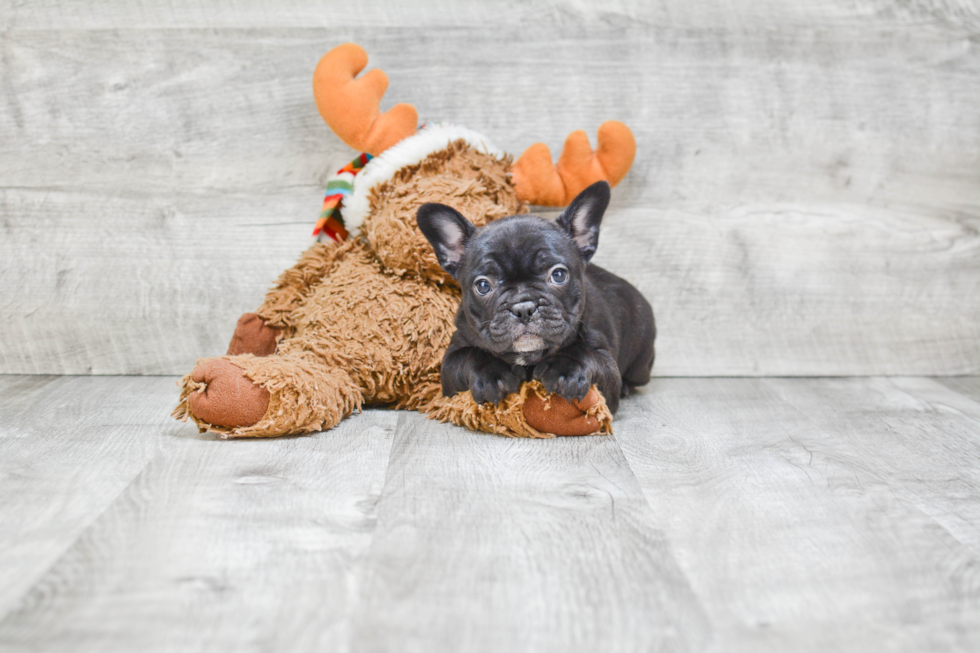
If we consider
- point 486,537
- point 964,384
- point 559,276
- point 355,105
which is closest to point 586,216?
point 559,276

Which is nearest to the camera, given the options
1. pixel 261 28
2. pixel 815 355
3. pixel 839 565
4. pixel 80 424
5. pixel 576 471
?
pixel 839 565

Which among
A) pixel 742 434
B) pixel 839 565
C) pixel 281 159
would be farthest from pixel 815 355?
pixel 281 159

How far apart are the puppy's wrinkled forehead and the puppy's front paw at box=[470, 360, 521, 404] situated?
0.20 meters

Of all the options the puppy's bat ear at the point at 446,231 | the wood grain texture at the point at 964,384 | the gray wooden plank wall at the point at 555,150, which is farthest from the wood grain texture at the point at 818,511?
the puppy's bat ear at the point at 446,231

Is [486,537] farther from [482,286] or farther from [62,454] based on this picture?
[62,454]

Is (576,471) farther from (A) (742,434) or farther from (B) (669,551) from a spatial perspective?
(A) (742,434)

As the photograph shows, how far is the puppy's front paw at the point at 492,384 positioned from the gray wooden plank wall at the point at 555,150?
814 millimetres

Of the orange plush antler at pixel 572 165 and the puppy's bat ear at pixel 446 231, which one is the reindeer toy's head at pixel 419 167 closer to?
the orange plush antler at pixel 572 165

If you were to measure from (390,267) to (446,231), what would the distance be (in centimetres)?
28

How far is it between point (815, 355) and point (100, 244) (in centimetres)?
212

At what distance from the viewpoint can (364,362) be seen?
1.86 m

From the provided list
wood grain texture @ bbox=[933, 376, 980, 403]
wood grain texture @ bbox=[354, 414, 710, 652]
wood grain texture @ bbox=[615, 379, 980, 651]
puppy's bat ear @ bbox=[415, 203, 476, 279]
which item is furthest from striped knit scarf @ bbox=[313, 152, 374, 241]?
wood grain texture @ bbox=[933, 376, 980, 403]

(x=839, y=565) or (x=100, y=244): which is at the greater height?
(x=100, y=244)

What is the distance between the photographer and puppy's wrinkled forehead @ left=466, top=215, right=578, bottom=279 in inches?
62.4
